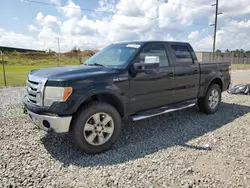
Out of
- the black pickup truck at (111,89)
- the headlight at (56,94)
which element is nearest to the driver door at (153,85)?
the black pickup truck at (111,89)

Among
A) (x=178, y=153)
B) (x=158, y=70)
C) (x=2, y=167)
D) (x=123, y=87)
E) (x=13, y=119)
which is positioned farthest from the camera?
(x=13, y=119)

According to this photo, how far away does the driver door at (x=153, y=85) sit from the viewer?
425 cm

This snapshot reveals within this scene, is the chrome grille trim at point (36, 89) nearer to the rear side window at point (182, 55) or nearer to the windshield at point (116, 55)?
the windshield at point (116, 55)

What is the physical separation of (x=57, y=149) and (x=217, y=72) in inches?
181

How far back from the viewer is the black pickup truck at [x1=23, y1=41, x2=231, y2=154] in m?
3.40

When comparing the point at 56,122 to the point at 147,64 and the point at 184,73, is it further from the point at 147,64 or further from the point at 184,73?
the point at 184,73

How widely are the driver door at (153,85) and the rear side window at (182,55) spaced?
1.20 feet

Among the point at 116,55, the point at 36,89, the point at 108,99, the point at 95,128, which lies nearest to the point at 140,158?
the point at 95,128

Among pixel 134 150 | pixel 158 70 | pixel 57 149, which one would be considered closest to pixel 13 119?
pixel 57 149

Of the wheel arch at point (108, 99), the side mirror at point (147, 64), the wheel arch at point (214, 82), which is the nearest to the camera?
the wheel arch at point (108, 99)

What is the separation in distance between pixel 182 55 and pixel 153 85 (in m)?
1.33

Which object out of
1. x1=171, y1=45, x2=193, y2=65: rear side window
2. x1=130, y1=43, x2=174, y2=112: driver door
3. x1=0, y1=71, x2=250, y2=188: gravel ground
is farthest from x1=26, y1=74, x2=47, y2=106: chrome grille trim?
x1=171, y1=45, x2=193, y2=65: rear side window

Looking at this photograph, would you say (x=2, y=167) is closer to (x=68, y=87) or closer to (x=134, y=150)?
(x=68, y=87)

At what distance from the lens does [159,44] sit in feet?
16.0
